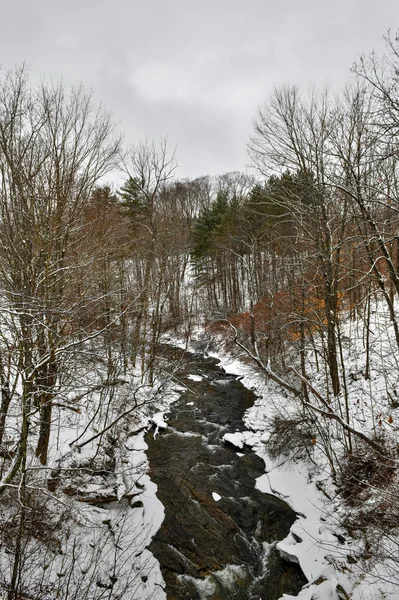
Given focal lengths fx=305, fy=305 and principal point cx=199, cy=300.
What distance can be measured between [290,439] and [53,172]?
8442 millimetres

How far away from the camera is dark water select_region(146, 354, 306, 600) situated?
493 centimetres

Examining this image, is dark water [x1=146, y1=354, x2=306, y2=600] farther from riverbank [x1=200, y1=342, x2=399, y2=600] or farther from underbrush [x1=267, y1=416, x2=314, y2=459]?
underbrush [x1=267, y1=416, x2=314, y2=459]

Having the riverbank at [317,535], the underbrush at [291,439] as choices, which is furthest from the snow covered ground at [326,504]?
the underbrush at [291,439]

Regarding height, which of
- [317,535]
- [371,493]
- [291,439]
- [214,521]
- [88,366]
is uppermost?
[88,366]

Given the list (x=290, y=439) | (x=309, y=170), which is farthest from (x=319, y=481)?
(x=309, y=170)

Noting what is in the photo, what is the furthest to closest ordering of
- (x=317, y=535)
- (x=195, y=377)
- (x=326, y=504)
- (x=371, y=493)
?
(x=195, y=377), (x=326, y=504), (x=317, y=535), (x=371, y=493)

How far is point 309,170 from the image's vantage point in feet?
25.3

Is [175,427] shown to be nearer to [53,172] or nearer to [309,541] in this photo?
[309,541]

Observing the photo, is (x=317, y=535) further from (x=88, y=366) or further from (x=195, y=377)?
(x=195, y=377)

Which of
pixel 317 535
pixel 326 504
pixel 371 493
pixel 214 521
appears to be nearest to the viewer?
pixel 371 493

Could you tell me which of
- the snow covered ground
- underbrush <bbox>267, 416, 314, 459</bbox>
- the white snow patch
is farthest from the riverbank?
the white snow patch

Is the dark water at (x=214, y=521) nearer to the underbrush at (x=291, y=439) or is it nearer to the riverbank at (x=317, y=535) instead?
the riverbank at (x=317, y=535)

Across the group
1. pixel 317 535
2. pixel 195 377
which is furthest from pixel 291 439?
pixel 195 377

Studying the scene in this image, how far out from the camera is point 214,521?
617 centimetres
